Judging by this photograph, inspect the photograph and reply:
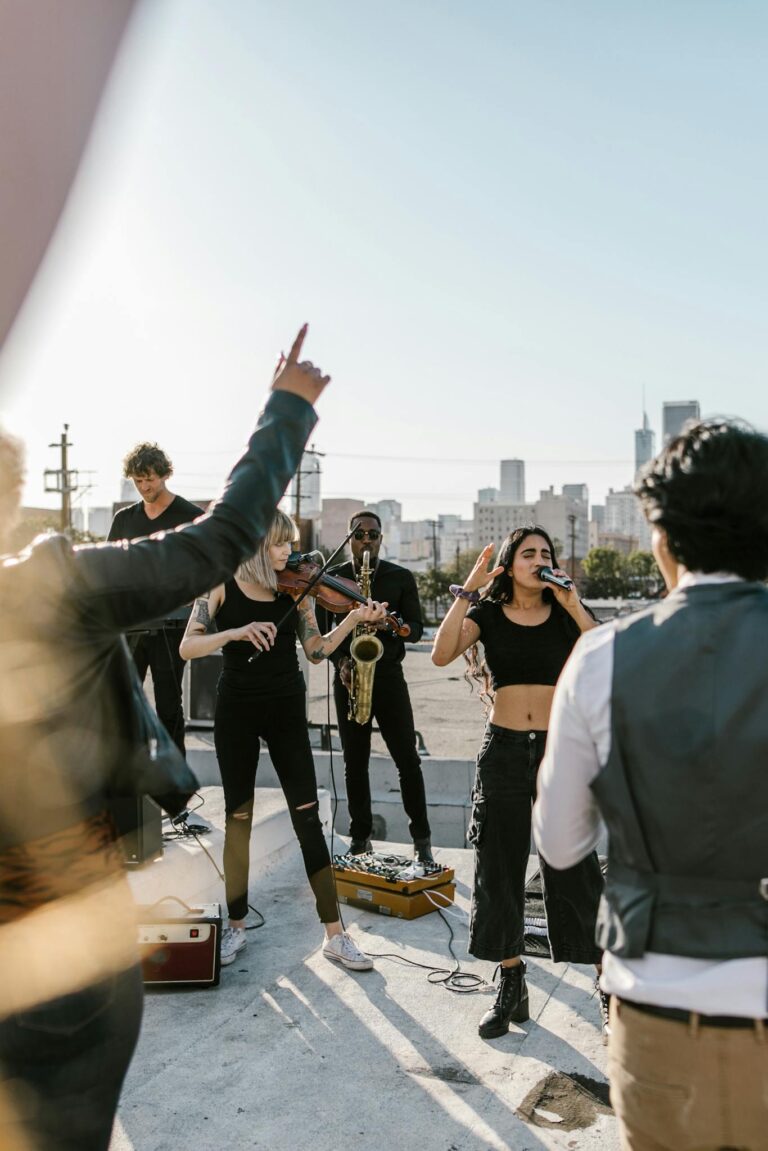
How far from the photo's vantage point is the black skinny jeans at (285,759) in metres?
4.66

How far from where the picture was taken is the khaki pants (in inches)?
61.0

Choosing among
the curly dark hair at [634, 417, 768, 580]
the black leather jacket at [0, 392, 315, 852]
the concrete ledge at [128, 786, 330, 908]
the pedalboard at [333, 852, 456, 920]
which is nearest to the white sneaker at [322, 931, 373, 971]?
the pedalboard at [333, 852, 456, 920]

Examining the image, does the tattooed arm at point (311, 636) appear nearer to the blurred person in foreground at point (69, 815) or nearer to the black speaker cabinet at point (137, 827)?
the black speaker cabinet at point (137, 827)

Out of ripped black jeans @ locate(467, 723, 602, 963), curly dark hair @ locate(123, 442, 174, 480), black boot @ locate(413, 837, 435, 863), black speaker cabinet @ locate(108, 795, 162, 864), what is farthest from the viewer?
black boot @ locate(413, 837, 435, 863)

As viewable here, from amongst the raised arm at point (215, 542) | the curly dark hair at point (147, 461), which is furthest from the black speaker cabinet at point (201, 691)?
the raised arm at point (215, 542)

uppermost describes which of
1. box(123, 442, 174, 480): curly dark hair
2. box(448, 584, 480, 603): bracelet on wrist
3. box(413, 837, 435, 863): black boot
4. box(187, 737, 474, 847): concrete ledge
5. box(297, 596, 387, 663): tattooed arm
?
box(123, 442, 174, 480): curly dark hair

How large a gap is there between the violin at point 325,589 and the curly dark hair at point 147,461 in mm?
1285

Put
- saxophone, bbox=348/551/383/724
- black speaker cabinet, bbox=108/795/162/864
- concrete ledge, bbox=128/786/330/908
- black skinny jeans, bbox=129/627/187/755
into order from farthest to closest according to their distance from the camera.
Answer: black skinny jeans, bbox=129/627/187/755 < saxophone, bbox=348/551/383/724 < concrete ledge, bbox=128/786/330/908 < black speaker cabinet, bbox=108/795/162/864

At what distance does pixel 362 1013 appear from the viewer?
411cm

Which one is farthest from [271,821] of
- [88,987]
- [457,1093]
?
[88,987]

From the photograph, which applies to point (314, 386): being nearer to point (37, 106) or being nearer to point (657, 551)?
point (657, 551)

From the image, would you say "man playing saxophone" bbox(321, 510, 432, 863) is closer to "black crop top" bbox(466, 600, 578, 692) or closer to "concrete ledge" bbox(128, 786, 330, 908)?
Answer: "concrete ledge" bbox(128, 786, 330, 908)

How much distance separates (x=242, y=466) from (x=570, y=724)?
0.79m

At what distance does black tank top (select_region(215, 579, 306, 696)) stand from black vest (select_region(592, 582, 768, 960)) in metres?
3.15
